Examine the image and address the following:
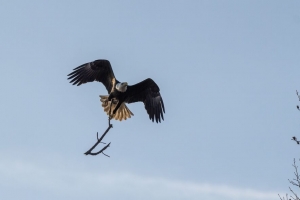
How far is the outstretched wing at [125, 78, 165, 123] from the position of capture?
1255 cm

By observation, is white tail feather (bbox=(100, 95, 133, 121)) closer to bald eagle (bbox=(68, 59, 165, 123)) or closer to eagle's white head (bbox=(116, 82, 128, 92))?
bald eagle (bbox=(68, 59, 165, 123))

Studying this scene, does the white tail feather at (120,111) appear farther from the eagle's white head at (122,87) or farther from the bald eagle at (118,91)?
the eagle's white head at (122,87)

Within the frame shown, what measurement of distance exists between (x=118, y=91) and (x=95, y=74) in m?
1.03

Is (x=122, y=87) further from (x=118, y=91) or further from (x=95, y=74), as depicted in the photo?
(x=95, y=74)

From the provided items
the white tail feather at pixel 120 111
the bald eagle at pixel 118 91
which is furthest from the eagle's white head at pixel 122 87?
the white tail feather at pixel 120 111

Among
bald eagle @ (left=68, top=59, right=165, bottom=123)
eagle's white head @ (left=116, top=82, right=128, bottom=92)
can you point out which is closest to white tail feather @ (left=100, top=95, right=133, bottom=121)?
bald eagle @ (left=68, top=59, right=165, bottom=123)

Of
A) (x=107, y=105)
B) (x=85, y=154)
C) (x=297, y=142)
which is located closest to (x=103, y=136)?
(x=85, y=154)

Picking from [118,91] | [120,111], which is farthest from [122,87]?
[120,111]

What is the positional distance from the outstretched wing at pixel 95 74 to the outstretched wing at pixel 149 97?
0.51 metres

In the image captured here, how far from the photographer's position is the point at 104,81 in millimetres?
12977

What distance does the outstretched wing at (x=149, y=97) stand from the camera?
12.5 metres

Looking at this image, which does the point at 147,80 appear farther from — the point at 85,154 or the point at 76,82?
the point at 85,154

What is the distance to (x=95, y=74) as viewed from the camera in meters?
13.0

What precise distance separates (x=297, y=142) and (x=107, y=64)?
19.8 feet
